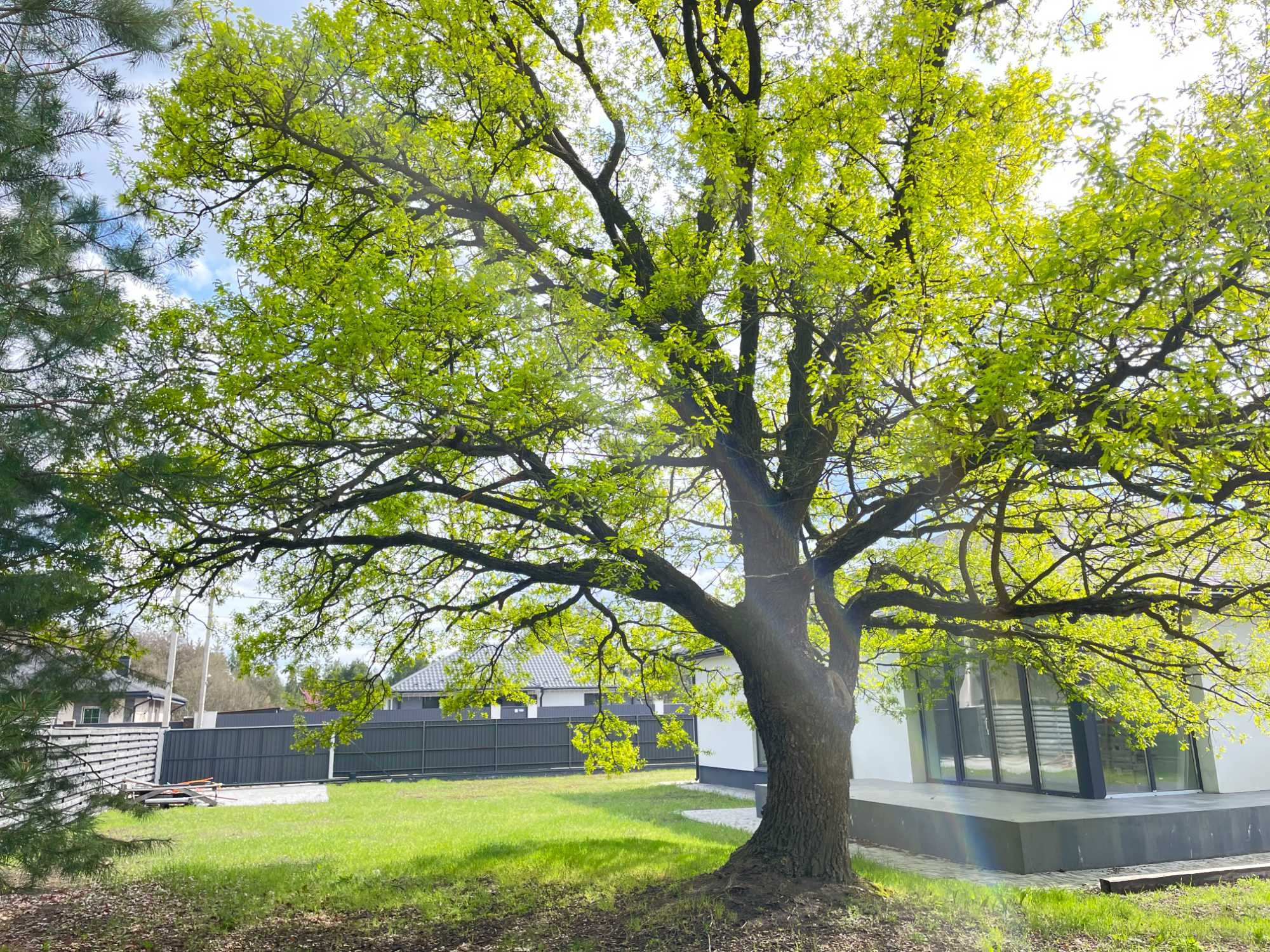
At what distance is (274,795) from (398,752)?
14.8ft

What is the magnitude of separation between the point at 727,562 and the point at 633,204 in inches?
156

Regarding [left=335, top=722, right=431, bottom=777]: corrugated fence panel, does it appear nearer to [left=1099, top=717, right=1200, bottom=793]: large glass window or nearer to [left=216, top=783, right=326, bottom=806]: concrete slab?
[left=216, top=783, right=326, bottom=806]: concrete slab

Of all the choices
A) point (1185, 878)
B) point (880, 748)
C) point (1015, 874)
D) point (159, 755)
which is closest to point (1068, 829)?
point (1015, 874)

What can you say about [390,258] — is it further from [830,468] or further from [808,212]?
[830,468]

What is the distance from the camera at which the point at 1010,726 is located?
495 inches

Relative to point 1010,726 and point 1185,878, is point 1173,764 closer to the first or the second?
point 1010,726

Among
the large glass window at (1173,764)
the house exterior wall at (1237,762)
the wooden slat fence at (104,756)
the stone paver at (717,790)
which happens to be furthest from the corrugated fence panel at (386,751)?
the house exterior wall at (1237,762)

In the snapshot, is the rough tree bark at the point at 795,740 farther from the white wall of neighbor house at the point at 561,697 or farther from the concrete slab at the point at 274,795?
the white wall of neighbor house at the point at 561,697

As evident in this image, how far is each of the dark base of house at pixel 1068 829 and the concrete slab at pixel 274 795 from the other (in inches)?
506

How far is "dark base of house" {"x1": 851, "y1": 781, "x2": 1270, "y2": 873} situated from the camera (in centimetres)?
902

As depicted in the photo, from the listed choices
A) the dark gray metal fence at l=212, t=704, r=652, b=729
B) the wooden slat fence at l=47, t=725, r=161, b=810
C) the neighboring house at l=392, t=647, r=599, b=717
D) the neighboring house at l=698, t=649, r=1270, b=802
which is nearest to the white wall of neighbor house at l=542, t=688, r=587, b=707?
the neighboring house at l=392, t=647, r=599, b=717

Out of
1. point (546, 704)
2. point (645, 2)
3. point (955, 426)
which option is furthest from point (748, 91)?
point (546, 704)

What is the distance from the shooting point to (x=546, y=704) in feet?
119

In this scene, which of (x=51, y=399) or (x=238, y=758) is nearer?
(x=51, y=399)
